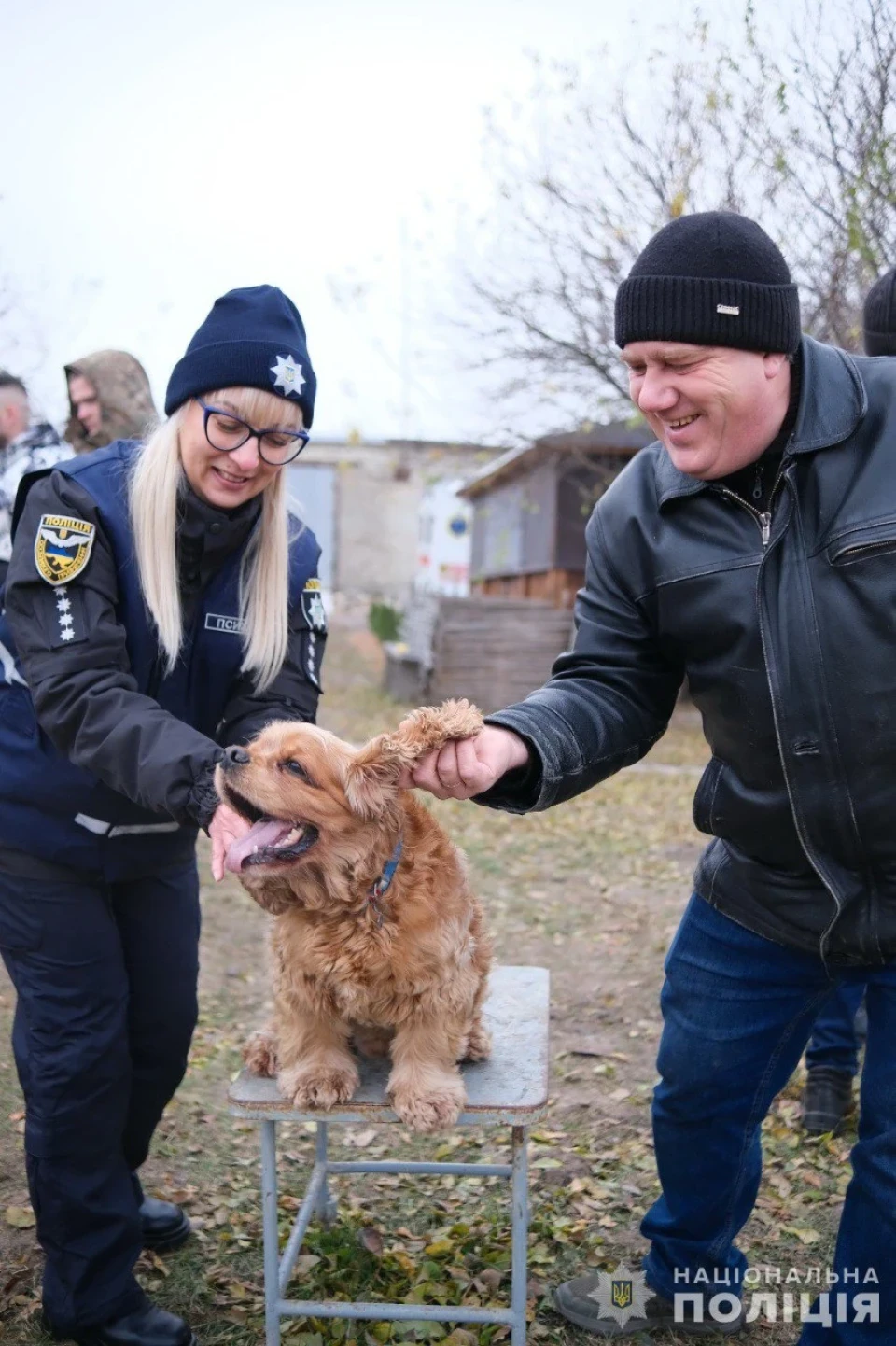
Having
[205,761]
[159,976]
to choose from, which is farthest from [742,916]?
[159,976]

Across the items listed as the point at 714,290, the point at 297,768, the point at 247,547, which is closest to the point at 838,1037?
the point at 297,768

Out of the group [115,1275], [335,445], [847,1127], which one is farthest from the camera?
[335,445]

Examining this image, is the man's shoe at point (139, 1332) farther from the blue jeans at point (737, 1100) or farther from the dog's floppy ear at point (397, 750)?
the dog's floppy ear at point (397, 750)

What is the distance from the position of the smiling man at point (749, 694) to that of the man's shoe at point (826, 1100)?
165 cm

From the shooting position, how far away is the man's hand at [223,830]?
2963mm

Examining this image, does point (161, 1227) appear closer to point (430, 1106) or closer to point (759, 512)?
point (430, 1106)

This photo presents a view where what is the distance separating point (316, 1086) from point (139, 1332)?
0.99m

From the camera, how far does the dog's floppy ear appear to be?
9.64 ft

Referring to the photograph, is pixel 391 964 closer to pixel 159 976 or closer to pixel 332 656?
pixel 159 976

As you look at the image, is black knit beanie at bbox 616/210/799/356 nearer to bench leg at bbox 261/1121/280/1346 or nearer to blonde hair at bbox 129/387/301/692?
blonde hair at bbox 129/387/301/692

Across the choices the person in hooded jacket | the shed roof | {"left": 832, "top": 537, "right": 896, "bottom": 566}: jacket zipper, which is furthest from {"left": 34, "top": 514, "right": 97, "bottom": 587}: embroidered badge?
the shed roof

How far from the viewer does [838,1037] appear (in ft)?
16.5

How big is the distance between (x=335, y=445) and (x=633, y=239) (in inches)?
1043

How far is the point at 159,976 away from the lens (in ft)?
12.0
